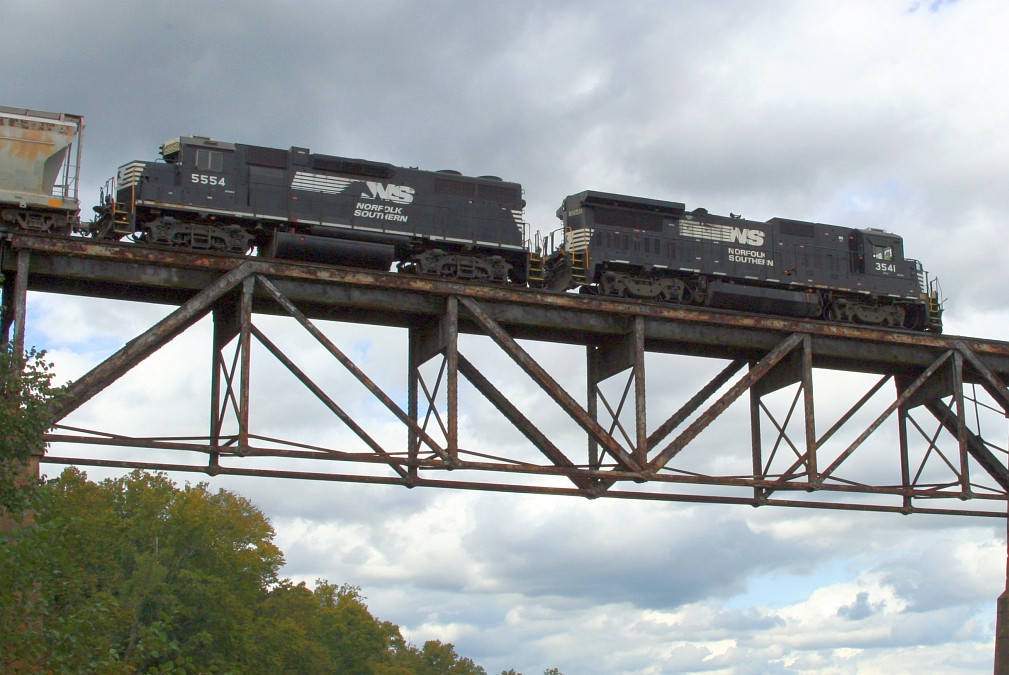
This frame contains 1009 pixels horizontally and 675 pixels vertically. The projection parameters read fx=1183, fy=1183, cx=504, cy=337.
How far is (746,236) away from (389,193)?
12.3 meters

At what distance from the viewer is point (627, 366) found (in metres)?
22.0

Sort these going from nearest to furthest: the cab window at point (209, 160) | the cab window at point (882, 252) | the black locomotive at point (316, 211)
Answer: the black locomotive at point (316, 211), the cab window at point (209, 160), the cab window at point (882, 252)

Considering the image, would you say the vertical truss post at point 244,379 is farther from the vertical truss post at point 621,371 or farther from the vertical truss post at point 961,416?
the vertical truss post at point 961,416

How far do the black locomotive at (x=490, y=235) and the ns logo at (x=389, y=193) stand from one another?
4 cm

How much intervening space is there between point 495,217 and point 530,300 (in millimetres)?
10767

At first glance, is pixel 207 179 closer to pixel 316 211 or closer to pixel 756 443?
pixel 316 211

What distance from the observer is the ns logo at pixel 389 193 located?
1190 inches

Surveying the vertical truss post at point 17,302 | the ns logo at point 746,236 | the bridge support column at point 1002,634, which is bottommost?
the bridge support column at point 1002,634

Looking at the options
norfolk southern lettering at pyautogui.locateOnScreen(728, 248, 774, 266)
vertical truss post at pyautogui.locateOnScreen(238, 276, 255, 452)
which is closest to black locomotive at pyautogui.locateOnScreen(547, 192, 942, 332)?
norfolk southern lettering at pyautogui.locateOnScreen(728, 248, 774, 266)

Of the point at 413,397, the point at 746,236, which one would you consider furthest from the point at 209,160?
the point at 746,236

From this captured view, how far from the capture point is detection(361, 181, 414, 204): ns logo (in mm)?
30234

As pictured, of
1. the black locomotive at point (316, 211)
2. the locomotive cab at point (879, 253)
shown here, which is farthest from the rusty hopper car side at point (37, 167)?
the locomotive cab at point (879, 253)

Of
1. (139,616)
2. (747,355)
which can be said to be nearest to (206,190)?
(747,355)

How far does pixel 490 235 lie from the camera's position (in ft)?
102
